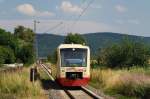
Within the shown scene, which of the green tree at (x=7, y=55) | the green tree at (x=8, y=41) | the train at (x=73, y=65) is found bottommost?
the train at (x=73, y=65)

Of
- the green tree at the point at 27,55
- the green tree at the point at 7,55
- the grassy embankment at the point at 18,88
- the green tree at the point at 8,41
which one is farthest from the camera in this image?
the green tree at the point at 8,41

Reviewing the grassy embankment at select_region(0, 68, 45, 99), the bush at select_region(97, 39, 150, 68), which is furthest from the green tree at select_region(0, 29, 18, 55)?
the grassy embankment at select_region(0, 68, 45, 99)

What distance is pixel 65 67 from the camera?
105 feet

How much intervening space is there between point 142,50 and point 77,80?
22.5m

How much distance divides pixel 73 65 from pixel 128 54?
21834 millimetres

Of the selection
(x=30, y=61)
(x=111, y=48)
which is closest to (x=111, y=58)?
(x=111, y=48)

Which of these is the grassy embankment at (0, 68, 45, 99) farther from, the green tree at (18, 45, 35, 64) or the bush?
the green tree at (18, 45, 35, 64)

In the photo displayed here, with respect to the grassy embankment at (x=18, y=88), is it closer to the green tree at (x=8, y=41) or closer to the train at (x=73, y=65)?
the train at (x=73, y=65)

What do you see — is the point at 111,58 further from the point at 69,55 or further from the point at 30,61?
the point at 30,61

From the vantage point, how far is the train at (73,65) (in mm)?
31719

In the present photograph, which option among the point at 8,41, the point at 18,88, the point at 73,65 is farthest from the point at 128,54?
the point at 8,41

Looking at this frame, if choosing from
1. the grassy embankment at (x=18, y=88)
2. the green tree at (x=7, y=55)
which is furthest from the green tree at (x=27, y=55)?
the grassy embankment at (x=18, y=88)

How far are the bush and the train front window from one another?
20.9m

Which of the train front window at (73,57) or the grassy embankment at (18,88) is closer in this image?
the grassy embankment at (18,88)
